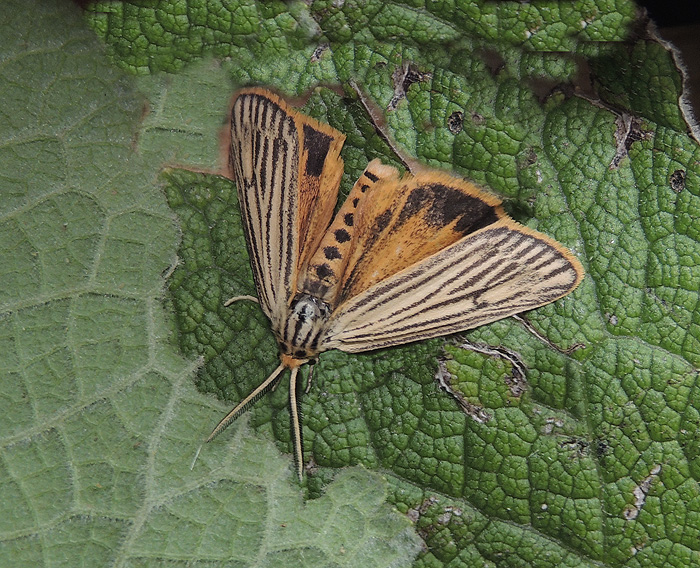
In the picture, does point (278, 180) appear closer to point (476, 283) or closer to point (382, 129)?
point (382, 129)

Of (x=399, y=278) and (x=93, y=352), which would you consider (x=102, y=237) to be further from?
(x=399, y=278)

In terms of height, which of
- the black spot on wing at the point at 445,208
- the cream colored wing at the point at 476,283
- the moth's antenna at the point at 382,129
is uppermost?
the moth's antenna at the point at 382,129

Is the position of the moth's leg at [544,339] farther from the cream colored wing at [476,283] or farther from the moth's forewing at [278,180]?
the moth's forewing at [278,180]

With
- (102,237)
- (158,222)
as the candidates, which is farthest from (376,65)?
(102,237)

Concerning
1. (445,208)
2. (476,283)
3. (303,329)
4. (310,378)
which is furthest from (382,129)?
(310,378)

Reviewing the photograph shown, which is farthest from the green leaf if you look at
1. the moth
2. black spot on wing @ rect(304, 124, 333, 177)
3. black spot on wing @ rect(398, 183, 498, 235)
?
black spot on wing @ rect(398, 183, 498, 235)

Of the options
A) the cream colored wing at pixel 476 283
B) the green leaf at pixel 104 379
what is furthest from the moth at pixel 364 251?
the green leaf at pixel 104 379
